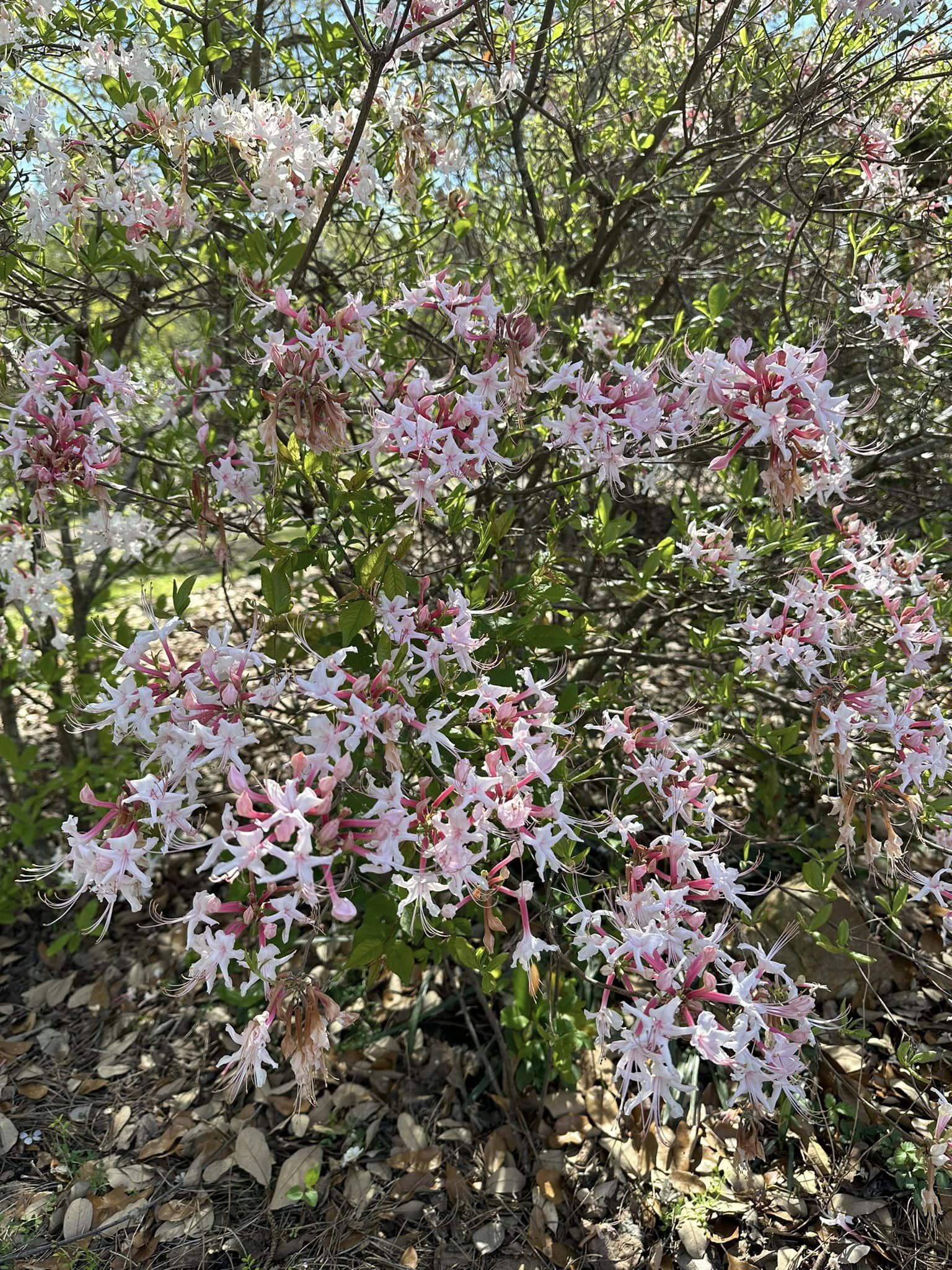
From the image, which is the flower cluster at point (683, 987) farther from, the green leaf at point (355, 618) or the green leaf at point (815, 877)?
the green leaf at point (355, 618)

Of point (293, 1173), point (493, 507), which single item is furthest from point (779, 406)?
point (293, 1173)

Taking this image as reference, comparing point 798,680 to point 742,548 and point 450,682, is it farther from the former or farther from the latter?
point 450,682

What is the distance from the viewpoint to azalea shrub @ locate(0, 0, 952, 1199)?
1532mm

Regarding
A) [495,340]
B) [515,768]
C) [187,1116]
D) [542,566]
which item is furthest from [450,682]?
[187,1116]

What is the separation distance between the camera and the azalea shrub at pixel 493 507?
Result: 1.53 m

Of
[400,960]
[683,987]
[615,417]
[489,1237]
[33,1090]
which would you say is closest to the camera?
[683,987]

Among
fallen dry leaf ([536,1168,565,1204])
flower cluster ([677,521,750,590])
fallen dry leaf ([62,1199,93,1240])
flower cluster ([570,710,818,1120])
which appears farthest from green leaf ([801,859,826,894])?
fallen dry leaf ([62,1199,93,1240])

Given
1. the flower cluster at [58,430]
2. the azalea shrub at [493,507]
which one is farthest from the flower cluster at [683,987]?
the flower cluster at [58,430]

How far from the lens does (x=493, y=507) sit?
237 cm

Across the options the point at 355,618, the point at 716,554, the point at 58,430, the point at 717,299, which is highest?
the point at 717,299

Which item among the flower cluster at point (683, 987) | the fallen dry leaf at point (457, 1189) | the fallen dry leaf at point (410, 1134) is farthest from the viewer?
the fallen dry leaf at point (410, 1134)

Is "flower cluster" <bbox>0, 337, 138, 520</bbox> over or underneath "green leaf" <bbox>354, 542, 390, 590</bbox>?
over

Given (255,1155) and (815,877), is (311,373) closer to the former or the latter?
(815,877)

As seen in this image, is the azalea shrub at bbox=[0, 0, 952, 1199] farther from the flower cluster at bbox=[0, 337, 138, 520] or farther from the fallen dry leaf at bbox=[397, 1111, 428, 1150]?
the fallen dry leaf at bbox=[397, 1111, 428, 1150]
